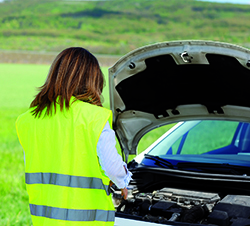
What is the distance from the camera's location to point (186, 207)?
2469mm

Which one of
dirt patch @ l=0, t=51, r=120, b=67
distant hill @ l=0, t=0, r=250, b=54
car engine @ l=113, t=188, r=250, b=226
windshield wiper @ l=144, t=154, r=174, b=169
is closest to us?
car engine @ l=113, t=188, r=250, b=226

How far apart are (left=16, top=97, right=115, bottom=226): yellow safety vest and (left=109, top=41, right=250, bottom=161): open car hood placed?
2.90 feet

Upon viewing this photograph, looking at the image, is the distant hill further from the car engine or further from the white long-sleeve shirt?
the white long-sleeve shirt

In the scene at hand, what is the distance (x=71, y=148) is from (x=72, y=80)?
344 millimetres

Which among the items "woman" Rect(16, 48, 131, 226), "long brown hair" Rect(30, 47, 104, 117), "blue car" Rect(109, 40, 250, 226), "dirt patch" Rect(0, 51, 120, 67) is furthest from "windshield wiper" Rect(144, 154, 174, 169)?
"dirt patch" Rect(0, 51, 120, 67)

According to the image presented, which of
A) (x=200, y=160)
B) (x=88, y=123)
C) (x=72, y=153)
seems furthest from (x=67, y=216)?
(x=200, y=160)

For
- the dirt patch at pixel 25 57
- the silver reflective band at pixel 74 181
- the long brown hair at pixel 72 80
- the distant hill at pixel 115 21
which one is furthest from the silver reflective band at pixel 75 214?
the distant hill at pixel 115 21

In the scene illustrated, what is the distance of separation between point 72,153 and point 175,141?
5.84ft

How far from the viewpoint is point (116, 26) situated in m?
107

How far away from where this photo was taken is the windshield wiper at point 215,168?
262cm

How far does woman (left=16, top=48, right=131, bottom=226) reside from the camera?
161cm

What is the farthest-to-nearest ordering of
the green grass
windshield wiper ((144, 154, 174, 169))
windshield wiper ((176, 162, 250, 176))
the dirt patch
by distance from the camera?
the dirt patch, the green grass, windshield wiper ((144, 154, 174, 169)), windshield wiper ((176, 162, 250, 176))

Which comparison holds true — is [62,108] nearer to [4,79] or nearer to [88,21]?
[4,79]

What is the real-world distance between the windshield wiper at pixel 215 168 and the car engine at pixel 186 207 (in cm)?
19
